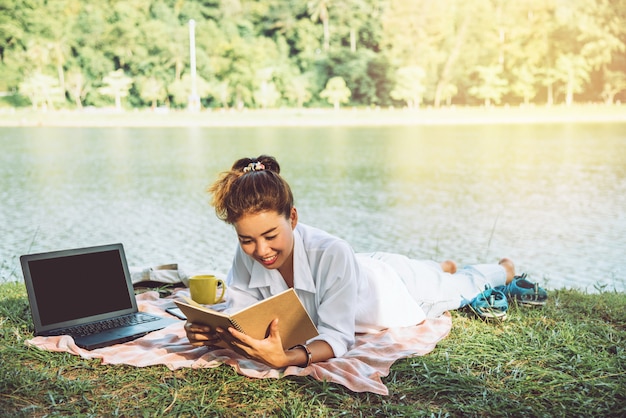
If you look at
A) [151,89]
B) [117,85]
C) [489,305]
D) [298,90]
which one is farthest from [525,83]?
[489,305]

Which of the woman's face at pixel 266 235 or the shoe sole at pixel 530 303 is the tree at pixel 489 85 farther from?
the woman's face at pixel 266 235

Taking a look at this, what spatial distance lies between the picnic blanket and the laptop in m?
0.06

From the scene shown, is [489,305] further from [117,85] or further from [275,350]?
[117,85]

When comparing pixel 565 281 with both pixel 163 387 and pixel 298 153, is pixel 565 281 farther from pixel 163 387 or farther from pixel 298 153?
pixel 298 153

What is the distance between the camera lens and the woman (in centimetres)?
179

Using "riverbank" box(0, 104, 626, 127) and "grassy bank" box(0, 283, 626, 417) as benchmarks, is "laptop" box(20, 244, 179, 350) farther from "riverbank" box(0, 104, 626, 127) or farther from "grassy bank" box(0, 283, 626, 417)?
"riverbank" box(0, 104, 626, 127)

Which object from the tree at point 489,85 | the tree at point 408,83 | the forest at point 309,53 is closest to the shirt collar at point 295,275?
the forest at point 309,53

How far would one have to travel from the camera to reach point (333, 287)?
1.95 metres

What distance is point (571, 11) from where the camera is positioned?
33125mm

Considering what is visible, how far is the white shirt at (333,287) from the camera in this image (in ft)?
6.35

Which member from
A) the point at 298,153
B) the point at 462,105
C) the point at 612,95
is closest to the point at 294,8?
the point at 462,105

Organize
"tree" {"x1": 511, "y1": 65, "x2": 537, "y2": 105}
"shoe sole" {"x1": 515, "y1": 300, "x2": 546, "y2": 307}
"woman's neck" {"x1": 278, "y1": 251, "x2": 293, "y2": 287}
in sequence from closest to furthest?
"woman's neck" {"x1": 278, "y1": 251, "x2": 293, "y2": 287}, "shoe sole" {"x1": 515, "y1": 300, "x2": 546, "y2": 307}, "tree" {"x1": 511, "y1": 65, "x2": 537, "y2": 105}

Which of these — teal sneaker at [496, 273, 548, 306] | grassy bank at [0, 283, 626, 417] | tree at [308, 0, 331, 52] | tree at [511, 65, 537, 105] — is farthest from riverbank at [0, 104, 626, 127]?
grassy bank at [0, 283, 626, 417]

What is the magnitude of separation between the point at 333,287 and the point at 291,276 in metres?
0.16
